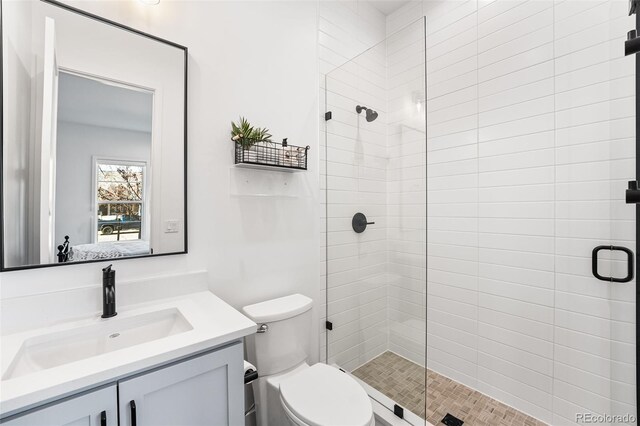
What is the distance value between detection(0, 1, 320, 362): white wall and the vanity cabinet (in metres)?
0.57

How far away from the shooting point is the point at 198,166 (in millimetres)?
1460

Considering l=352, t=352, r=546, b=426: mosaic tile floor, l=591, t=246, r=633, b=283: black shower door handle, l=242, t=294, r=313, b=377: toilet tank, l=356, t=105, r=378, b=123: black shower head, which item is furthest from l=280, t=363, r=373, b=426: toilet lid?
l=356, t=105, r=378, b=123: black shower head

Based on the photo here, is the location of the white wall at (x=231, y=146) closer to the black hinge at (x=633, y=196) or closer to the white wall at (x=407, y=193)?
the white wall at (x=407, y=193)

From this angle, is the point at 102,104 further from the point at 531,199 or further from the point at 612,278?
the point at 612,278

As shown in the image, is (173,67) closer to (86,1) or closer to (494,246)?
(86,1)

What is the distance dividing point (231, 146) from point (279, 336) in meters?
1.05

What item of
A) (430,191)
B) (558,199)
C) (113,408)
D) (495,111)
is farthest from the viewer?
(430,191)

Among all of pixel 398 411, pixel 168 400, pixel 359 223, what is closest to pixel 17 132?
pixel 168 400

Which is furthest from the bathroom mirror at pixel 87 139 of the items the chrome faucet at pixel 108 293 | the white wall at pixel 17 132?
the chrome faucet at pixel 108 293

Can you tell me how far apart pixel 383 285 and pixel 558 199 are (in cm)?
112

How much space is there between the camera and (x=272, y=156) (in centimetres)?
166

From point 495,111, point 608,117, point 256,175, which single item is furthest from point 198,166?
point 608,117

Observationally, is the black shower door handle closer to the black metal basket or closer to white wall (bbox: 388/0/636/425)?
white wall (bbox: 388/0/636/425)

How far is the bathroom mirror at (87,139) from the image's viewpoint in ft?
3.44
